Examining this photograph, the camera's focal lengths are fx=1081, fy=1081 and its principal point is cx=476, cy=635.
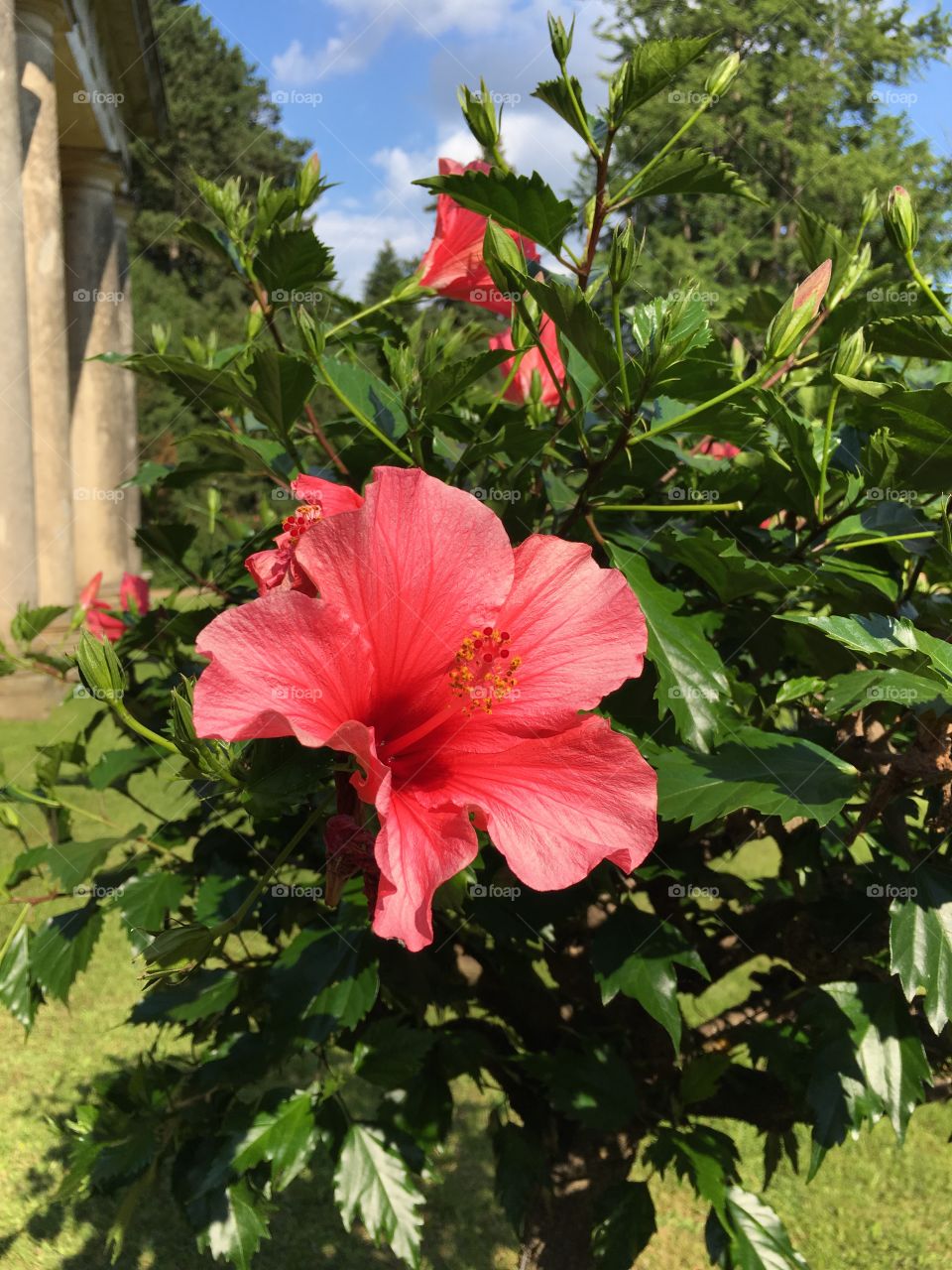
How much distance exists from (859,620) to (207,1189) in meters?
1.11

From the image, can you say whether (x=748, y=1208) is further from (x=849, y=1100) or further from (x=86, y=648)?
(x=86, y=648)

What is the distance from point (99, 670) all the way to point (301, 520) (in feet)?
0.62

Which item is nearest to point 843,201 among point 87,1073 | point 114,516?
point 114,516

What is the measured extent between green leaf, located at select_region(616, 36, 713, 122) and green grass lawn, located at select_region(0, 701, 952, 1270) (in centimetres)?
239

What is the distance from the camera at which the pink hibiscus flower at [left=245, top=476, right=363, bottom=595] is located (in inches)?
30.6

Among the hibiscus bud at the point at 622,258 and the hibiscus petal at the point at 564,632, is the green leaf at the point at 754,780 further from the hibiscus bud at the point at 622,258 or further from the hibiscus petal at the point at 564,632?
the hibiscus bud at the point at 622,258

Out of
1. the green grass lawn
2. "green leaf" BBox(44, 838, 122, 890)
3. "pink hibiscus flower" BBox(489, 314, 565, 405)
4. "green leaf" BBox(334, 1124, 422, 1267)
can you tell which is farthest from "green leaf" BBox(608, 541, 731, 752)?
the green grass lawn

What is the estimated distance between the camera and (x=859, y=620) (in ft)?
2.76

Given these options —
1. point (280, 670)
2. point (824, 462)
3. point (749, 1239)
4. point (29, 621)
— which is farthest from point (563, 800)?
point (29, 621)

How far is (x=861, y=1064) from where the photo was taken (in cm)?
125

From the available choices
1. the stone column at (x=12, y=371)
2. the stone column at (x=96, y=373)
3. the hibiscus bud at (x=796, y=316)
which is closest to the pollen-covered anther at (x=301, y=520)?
the hibiscus bud at (x=796, y=316)

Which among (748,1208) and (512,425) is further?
(748,1208)

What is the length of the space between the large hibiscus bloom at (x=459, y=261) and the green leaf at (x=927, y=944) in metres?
0.78

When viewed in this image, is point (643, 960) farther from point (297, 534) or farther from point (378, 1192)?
point (297, 534)
